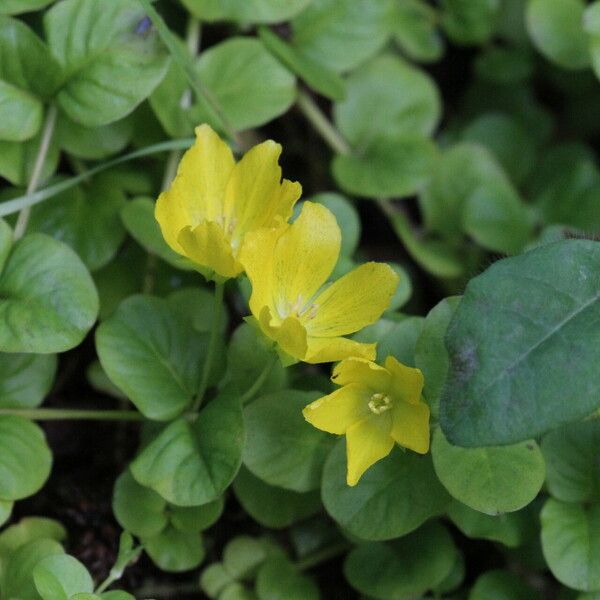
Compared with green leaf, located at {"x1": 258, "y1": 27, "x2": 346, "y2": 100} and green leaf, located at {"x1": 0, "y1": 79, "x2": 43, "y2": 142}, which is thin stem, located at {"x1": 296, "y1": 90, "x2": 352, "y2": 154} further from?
green leaf, located at {"x1": 0, "y1": 79, "x2": 43, "y2": 142}

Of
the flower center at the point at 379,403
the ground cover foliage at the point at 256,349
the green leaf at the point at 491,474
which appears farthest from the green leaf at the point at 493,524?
the flower center at the point at 379,403

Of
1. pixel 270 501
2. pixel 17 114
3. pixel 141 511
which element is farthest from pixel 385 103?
pixel 141 511

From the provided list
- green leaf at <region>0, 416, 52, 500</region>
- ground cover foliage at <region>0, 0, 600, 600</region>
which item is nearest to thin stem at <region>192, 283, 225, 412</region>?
ground cover foliage at <region>0, 0, 600, 600</region>

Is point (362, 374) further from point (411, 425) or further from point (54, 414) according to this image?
point (54, 414)

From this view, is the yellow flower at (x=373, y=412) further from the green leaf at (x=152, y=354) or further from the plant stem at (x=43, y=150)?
the plant stem at (x=43, y=150)

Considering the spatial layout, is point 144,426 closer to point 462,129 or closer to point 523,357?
point 523,357

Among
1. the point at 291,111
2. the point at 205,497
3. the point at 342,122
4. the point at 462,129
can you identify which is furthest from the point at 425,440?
the point at 462,129

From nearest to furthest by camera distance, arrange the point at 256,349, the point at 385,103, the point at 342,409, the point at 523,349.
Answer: the point at 523,349 < the point at 342,409 < the point at 256,349 < the point at 385,103
